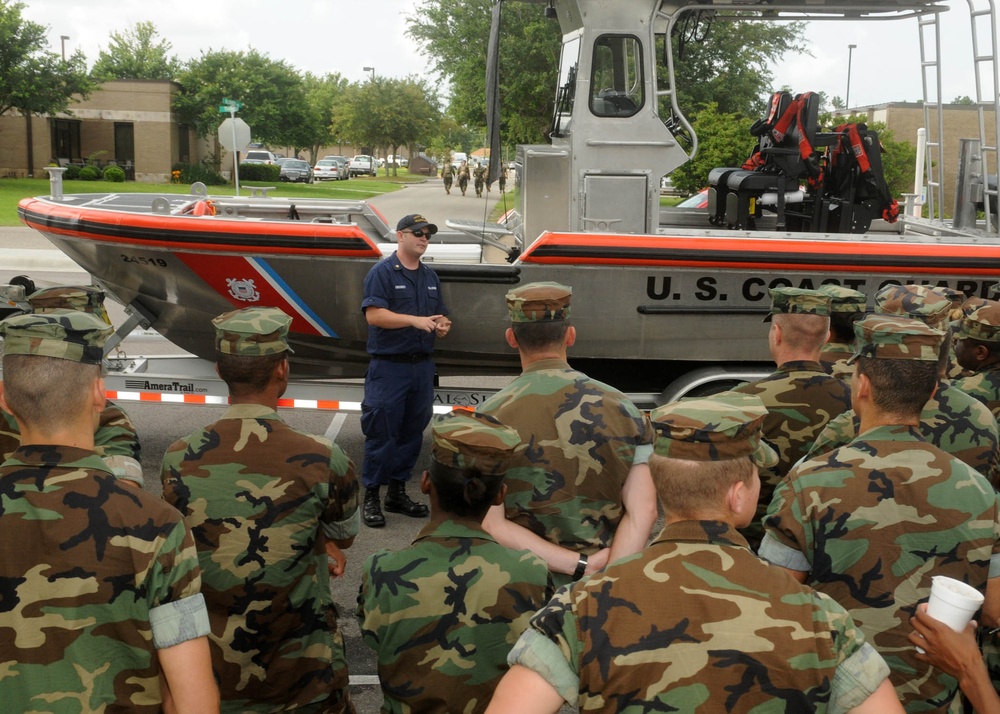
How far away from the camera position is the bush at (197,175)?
131 ft

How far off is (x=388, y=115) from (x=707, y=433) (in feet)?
165

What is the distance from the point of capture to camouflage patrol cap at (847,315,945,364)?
2.58 meters

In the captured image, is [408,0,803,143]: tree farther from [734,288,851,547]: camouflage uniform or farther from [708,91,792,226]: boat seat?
[734,288,851,547]: camouflage uniform

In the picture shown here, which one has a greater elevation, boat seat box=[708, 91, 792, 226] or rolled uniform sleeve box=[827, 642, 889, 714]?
boat seat box=[708, 91, 792, 226]

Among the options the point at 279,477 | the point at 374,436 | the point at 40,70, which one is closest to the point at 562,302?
the point at 279,477

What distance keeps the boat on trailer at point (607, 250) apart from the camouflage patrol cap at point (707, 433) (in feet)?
12.8

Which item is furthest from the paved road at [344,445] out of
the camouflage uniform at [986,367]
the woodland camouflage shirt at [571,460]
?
the camouflage uniform at [986,367]

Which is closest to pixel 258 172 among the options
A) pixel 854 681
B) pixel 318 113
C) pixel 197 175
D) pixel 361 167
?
pixel 197 175

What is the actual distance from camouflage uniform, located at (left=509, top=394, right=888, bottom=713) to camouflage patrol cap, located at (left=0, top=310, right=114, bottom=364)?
3.65 ft

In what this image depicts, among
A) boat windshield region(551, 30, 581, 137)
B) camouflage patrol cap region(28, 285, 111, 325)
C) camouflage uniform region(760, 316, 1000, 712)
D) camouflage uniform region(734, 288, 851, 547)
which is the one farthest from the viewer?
boat windshield region(551, 30, 581, 137)

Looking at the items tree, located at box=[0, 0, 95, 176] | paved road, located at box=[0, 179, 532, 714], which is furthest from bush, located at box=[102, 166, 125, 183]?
paved road, located at box=[0, 179, 532, 714]

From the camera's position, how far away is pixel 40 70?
33.2m

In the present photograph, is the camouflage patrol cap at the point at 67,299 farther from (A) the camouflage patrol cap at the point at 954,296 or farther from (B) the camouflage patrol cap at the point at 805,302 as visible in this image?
(A) the camouflage patrol cap at the point at 954,296

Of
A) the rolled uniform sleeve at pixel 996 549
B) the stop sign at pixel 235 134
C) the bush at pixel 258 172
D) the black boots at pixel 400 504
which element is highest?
the bush at pixel 258 172
